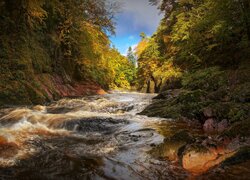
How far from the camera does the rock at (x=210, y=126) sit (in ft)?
23.6

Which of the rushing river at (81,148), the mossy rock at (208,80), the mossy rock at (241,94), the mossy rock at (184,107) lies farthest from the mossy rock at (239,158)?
the mossy rock at (208,80)

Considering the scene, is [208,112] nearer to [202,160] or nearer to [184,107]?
[184,107]

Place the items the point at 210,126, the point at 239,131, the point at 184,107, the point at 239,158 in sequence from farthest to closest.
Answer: the point at 184,107 < the point at 210,126 < the point at 239,131 < the point at 239,158

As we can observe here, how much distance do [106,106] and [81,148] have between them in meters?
7.15

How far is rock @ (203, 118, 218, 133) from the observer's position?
7180 mm

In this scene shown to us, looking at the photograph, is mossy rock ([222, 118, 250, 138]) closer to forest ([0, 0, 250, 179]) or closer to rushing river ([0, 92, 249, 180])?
forest ([0, 0, 250, 179])

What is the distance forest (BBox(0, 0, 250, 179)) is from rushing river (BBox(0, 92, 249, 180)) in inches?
0.8

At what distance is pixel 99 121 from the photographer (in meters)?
8.20

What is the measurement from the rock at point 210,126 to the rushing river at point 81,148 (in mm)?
791

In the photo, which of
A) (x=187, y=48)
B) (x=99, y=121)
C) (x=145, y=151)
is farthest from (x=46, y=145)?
(x=187, y=48)

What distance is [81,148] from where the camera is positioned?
5496mm

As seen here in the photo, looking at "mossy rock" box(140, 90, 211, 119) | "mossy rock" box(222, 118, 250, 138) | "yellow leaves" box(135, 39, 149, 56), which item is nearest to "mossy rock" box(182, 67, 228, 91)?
"mossy rock" box(140, 90, 211, 119)

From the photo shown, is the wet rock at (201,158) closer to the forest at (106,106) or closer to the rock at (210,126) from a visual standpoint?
the forest at (106,106)

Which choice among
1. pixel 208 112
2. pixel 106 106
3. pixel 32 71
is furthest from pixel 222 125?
pixel 32 71
